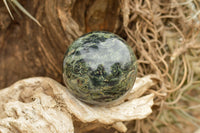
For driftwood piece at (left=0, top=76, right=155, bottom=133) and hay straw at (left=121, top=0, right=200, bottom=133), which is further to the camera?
hay straw at (left=121, top=0, right=200, bottom=133)

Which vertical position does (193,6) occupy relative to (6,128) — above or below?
above

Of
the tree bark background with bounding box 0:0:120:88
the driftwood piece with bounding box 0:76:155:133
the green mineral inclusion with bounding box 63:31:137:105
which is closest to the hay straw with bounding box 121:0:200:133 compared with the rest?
the tree bark background with bounding box 0:0:120:88

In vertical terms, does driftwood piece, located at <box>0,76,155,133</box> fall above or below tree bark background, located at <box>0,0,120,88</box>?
below

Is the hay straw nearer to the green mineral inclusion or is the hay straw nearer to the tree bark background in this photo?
the tree bark background

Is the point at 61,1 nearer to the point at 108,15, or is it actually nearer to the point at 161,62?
the point at 108,15

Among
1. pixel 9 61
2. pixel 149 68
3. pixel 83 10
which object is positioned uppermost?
pixel 83 10

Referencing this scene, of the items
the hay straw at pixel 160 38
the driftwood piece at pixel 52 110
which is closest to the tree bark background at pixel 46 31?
the hay straw at pixel 160 38

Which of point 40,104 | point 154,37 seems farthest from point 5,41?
point 154,37
